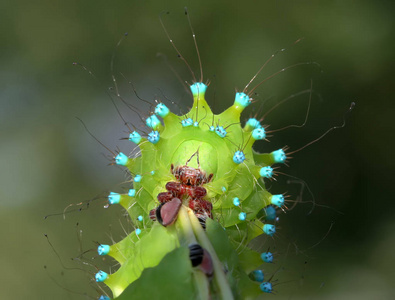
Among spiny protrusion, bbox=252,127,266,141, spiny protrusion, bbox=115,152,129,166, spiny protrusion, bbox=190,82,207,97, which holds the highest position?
spiny protrusion, bbox=190,82,207,97

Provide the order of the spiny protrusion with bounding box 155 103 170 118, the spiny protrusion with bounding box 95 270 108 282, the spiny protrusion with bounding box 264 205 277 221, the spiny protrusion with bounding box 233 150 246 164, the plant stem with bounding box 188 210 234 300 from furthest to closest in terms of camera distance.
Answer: the spiny protrusion with bounding box 264 205 277 221 < the spiny protrusion with bounding box 155 103 170 118 < the spiny protrusion with bounding box 233 150 246 164 < the spiny protrusion with bounding box 95 270 108 282 < the plant stem with bounding box 188 210 234 300

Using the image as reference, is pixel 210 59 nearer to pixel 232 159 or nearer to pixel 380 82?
pixel 380 82

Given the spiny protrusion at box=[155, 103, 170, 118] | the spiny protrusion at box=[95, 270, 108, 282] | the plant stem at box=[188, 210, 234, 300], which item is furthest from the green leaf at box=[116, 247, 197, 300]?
the spiny protrusion at box=[155, 103, 170, 118]

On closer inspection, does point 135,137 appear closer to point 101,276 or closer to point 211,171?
point 211,171

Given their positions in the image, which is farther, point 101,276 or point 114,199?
point 114,199

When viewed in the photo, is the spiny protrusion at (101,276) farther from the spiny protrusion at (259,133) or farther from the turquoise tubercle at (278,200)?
the spiny protrusion at (259,133)

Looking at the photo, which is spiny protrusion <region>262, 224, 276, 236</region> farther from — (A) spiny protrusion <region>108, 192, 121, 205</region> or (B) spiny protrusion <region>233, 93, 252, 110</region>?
(A) spiny protrusion <region>108, 192, 121, 205</region>

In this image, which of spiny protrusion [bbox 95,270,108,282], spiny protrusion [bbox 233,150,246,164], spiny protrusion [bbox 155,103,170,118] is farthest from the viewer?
spiny protrusion [bbox 155,103,170,118]

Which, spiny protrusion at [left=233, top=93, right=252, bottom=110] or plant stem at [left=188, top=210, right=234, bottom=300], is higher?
spiny protrusion at [left=233, top=93, right=252, bottom=110]

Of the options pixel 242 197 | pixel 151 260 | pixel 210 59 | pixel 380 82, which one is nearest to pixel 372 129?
pixel 380 82

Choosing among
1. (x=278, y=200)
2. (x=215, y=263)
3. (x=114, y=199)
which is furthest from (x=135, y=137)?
(x=215, y=263)

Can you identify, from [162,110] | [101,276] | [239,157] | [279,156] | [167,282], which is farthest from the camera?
[279,156]

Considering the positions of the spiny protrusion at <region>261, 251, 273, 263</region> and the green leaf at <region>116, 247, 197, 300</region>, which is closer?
the green leaf at <region>116, 247, 197, 300</region>
